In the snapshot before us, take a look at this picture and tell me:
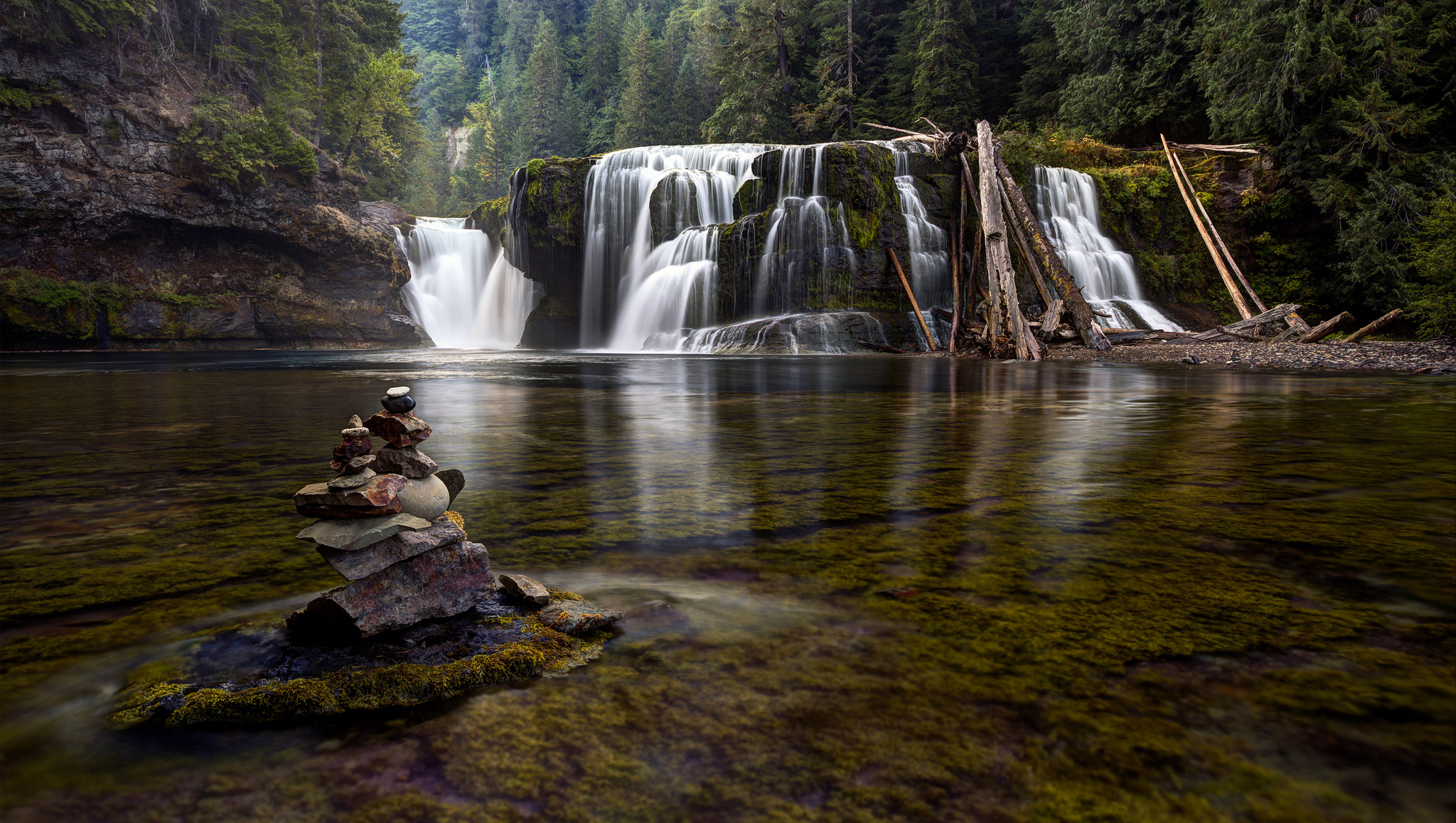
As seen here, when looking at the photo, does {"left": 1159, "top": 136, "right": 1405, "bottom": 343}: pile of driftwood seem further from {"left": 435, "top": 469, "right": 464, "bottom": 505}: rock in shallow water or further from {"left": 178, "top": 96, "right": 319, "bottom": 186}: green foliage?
{"left": 178, "top": 96, "right": 319, "bottom": 186}: green foliage

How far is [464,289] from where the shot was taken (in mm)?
32969

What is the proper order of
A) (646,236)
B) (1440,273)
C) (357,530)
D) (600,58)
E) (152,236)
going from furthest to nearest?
(600,58)
(152,236)
(646,236)
(1440,273)
(357,530)

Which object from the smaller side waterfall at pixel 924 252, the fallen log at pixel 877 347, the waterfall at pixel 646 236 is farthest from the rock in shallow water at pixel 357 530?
the waterfall at pixel 646 236

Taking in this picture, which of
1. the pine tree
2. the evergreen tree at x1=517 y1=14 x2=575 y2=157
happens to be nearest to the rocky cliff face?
the evergreen tree at x1=517 y1=14 x2=575 y2=157

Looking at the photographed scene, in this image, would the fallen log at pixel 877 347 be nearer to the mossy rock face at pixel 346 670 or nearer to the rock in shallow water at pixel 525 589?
the rock in shallow water at pixel 525 589

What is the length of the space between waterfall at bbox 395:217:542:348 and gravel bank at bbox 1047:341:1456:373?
83.0 ft

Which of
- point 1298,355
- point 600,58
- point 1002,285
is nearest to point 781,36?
point 1002,285

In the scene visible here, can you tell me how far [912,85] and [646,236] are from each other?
1851cm

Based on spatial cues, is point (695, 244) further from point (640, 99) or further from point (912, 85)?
point (640, 99)

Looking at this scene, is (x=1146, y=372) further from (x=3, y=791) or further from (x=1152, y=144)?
(x=1152, y=144)

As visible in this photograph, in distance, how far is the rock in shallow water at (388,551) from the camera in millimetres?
1556

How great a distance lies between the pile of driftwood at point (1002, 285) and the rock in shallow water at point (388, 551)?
12.9 m

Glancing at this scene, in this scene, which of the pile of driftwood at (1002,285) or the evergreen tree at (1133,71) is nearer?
the pile of driftwood at (1002,285)

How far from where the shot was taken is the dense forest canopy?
54.5 ft
